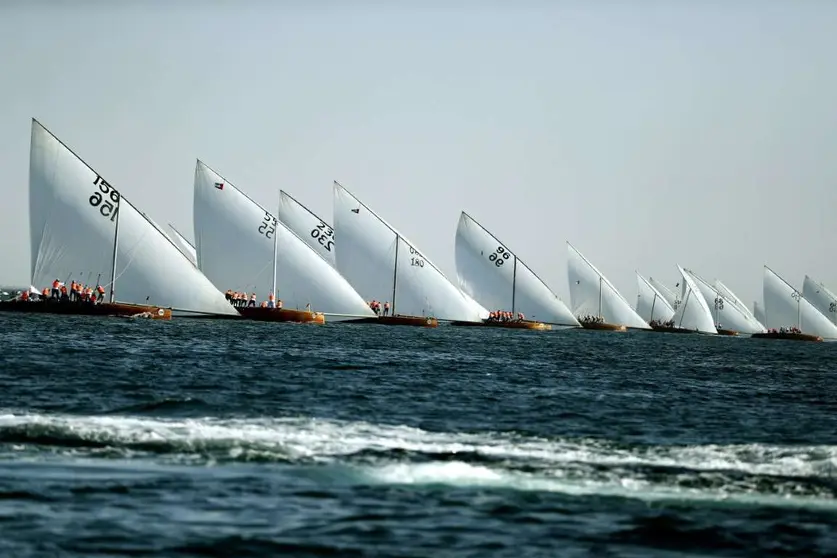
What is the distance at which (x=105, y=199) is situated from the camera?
300ft

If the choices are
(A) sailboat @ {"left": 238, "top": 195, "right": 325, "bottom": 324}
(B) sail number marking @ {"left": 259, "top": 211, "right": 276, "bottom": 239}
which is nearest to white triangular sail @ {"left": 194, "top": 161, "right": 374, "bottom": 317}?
(B) sail number marking @ {"left": 259, "top": 211, "right": 276, "bottom": 239}

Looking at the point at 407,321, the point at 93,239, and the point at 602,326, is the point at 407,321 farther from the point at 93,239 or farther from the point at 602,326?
the point at 602,326

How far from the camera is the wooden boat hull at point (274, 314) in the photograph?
4353 inches

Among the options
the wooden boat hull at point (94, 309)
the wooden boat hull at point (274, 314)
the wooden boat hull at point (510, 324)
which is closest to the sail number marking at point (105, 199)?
the wooden boat hull at point (94, 309)

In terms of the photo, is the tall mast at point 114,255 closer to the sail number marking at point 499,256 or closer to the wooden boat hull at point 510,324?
the wooden boat hull at point 510,324

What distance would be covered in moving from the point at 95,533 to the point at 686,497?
407 inches

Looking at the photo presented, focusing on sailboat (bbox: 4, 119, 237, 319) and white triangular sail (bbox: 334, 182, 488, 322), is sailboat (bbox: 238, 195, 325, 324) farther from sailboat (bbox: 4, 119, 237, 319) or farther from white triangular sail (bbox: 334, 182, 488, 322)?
sailboat (bbox: 4, 119, 237, 319)

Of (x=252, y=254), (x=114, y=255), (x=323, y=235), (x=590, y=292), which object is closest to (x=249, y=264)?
(x=252, y=254)

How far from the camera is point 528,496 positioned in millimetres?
20141

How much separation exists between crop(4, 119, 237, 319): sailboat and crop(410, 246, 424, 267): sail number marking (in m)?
39.8

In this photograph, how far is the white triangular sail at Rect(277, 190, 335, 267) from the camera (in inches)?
5468

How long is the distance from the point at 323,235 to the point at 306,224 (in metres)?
2.55

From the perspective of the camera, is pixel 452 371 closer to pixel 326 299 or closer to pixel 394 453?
pixel 394 453

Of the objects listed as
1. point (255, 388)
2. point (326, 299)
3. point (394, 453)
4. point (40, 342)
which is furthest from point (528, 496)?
point (326, 299)
